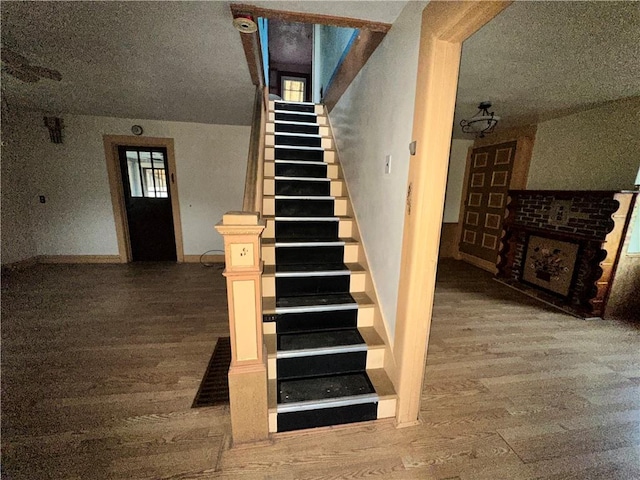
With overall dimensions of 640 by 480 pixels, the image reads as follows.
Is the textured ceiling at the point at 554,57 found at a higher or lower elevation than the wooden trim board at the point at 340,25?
lower

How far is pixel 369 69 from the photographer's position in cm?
189

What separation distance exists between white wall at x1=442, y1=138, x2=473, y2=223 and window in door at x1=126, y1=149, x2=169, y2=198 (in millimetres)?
4907

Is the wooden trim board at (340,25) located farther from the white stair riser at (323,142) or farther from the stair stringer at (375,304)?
the stair stringer at (375,304)

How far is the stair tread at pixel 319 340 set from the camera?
5.12 feet

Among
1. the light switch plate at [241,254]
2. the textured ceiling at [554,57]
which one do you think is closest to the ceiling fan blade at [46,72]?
the light switch plate at [241,254]

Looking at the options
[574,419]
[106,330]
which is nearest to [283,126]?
[106,330]

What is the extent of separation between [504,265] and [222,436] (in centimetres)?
410

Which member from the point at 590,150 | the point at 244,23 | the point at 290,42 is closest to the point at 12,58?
the point at 244,23

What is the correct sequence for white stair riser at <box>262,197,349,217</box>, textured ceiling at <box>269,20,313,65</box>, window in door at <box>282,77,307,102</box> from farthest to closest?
window in door at <box>282,77,307,102</box>, textured ceiling at <box>269,20,313,65</box>, white stair riser at <box>262,197,349,217</box>

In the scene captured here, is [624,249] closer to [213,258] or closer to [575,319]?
[575,319]

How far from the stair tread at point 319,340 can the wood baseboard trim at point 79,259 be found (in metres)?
4.03

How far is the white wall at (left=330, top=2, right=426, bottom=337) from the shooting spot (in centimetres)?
130

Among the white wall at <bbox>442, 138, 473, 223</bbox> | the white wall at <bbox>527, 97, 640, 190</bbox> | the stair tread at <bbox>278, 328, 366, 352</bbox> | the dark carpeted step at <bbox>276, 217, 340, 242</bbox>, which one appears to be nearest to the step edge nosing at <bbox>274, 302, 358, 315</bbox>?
the stair tread at <bbox>278, 328, 366, 352</bbox>

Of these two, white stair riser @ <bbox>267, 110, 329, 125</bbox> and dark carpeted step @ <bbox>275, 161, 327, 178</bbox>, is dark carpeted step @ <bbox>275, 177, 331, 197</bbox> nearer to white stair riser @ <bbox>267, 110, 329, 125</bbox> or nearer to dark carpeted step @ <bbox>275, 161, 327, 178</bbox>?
dark carpeted step @ <bbox>275, 161, 327, 178</bbox>
